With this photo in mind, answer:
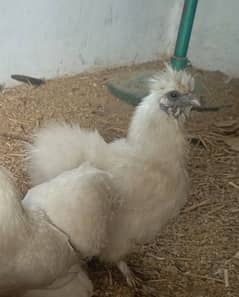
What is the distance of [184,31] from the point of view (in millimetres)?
4598

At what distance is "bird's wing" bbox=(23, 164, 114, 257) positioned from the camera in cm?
→ 225

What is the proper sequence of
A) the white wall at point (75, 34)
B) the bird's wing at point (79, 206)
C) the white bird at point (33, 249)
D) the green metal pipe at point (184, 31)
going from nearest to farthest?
the white bird at point (33, 249) < the bird's wing at point (79, 206) < the white wall at point (75, 34) < the green metal pipe at point (184, 31)

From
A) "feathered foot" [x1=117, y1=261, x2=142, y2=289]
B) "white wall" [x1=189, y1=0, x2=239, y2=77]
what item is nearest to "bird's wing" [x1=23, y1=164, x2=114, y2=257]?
"feathered foot" [x1=117, y1=261, x2=142, y2=289]

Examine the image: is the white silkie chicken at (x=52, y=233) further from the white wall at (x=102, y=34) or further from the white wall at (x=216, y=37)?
the white wall at (x=216, y=37)

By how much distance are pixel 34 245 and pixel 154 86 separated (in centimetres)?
106

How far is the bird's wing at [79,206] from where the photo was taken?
88.4 inches

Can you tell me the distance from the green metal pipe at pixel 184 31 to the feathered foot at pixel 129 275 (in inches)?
84.8

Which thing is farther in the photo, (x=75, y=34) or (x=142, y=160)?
(x=75, y=34)

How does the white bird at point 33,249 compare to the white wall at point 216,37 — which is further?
the white wall at point 216,37

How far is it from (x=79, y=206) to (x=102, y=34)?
112 inches

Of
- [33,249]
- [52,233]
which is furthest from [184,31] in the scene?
[33,249]

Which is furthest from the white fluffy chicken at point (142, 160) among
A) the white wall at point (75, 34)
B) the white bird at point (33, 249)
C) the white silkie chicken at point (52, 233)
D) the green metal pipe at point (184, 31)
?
the green metal pipe at point (184, 31)

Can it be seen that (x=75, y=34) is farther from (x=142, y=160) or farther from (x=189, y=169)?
(x=142, y=160)

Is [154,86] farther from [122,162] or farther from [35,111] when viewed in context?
[35,111]
